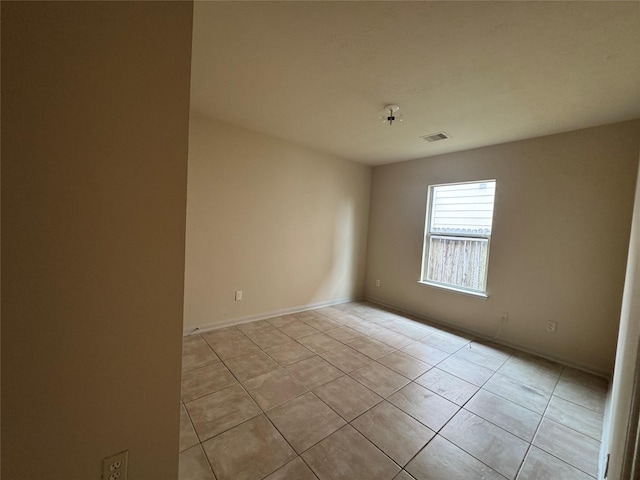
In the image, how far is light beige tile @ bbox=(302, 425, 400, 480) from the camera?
4.16ft

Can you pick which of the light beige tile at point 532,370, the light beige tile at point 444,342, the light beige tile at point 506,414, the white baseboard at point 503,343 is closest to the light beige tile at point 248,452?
the light beige tile at point 506,414

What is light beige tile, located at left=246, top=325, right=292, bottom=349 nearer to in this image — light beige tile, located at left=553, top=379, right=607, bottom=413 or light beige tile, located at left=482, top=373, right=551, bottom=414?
light beige tile, located at left=482, top=373, right=551, bottom=414

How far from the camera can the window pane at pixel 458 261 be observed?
318 centimetres

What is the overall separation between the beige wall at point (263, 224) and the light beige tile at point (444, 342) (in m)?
1.63

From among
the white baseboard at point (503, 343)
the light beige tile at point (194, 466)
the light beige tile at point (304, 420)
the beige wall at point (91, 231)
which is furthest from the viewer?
the white baseboard at point (503, 343)

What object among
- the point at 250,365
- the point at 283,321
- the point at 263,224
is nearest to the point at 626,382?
the point at 250,365

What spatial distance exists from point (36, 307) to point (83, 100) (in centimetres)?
64

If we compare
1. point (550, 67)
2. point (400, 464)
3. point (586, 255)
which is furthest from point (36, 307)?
point (586, 255)

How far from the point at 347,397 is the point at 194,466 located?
104 cm

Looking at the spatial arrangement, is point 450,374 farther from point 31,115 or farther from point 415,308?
point 31,115

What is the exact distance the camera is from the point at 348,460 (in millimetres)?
1347

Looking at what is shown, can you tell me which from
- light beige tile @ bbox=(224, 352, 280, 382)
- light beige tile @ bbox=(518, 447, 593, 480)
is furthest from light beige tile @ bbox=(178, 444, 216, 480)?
light beige tile @ bbox=(518, 447, 593, 480)

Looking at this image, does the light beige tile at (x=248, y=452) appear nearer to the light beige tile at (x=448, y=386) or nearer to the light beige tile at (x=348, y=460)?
the light beige tile at (x=348, y=460)

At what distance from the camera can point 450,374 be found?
2.23 meters
